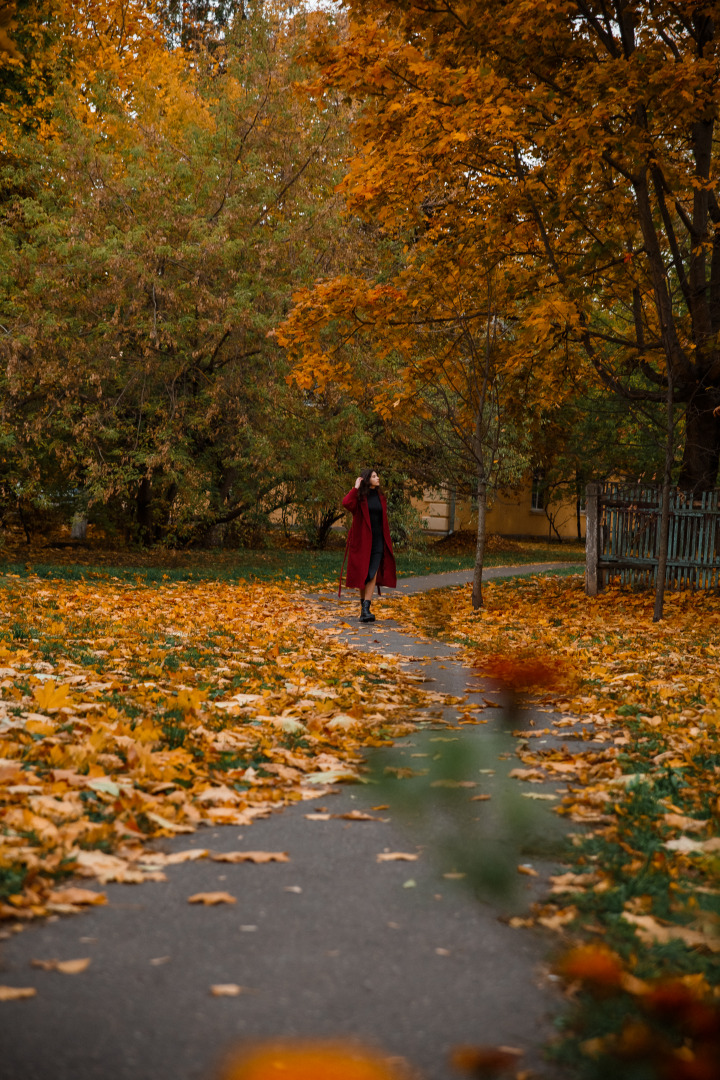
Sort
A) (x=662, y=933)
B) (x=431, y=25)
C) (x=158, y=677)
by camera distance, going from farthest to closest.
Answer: (x=431, y=25)
(x=158, y=677)
(x=662, y=933)

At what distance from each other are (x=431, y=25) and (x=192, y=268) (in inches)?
210

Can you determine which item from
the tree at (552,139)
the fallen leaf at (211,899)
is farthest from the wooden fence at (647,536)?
the fallen leaf at (211,899)

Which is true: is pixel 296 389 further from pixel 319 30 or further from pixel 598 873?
pixel 598 873

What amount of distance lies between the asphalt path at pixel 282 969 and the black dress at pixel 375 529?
26.0 ft

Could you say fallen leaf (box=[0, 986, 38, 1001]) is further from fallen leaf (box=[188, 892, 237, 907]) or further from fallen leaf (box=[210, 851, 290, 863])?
fallen leaf (box=[210, 851, 290, 863])

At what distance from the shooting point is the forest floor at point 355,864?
248 cm

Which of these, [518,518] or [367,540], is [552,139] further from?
[518,518]

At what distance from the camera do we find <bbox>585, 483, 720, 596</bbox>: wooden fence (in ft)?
48.5

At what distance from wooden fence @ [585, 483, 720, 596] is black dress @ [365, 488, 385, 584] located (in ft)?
14.4

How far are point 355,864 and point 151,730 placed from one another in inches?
69.7

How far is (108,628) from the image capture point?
940cm

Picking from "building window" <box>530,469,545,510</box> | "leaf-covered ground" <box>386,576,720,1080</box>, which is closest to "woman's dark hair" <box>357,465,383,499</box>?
"leaf-covered ground" <box>386,576,720,1080</box>

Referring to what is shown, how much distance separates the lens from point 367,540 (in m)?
11.7

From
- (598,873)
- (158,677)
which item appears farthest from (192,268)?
(598,873)
